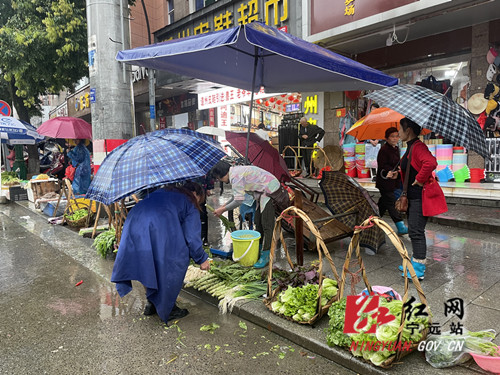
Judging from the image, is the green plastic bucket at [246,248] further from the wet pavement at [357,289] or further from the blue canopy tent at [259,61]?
the blue canopy tent at [259,61]

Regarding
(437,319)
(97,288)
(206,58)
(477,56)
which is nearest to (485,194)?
(477,56)

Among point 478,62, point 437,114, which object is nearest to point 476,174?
point 478,62

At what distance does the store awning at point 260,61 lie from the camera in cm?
376

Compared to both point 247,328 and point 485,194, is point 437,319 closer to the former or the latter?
point 247,328

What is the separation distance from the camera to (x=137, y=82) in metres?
17.1

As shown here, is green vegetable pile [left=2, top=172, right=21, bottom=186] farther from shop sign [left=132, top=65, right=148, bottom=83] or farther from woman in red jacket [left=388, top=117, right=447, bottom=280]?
woman in red jacket [left=388, top=117, right=447, bottom=280]

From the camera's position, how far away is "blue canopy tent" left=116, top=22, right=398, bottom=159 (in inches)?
148

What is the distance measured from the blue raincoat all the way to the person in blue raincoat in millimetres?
6412

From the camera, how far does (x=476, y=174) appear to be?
834cm

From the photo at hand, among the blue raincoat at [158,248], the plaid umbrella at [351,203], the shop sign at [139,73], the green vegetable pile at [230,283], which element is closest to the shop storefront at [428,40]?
the plaid umbrella at [351,203]

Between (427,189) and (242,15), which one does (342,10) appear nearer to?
(242,15)

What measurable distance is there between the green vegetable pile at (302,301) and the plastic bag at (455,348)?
3.01ft

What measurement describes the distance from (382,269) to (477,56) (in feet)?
22.2

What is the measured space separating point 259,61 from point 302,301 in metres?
3.86
